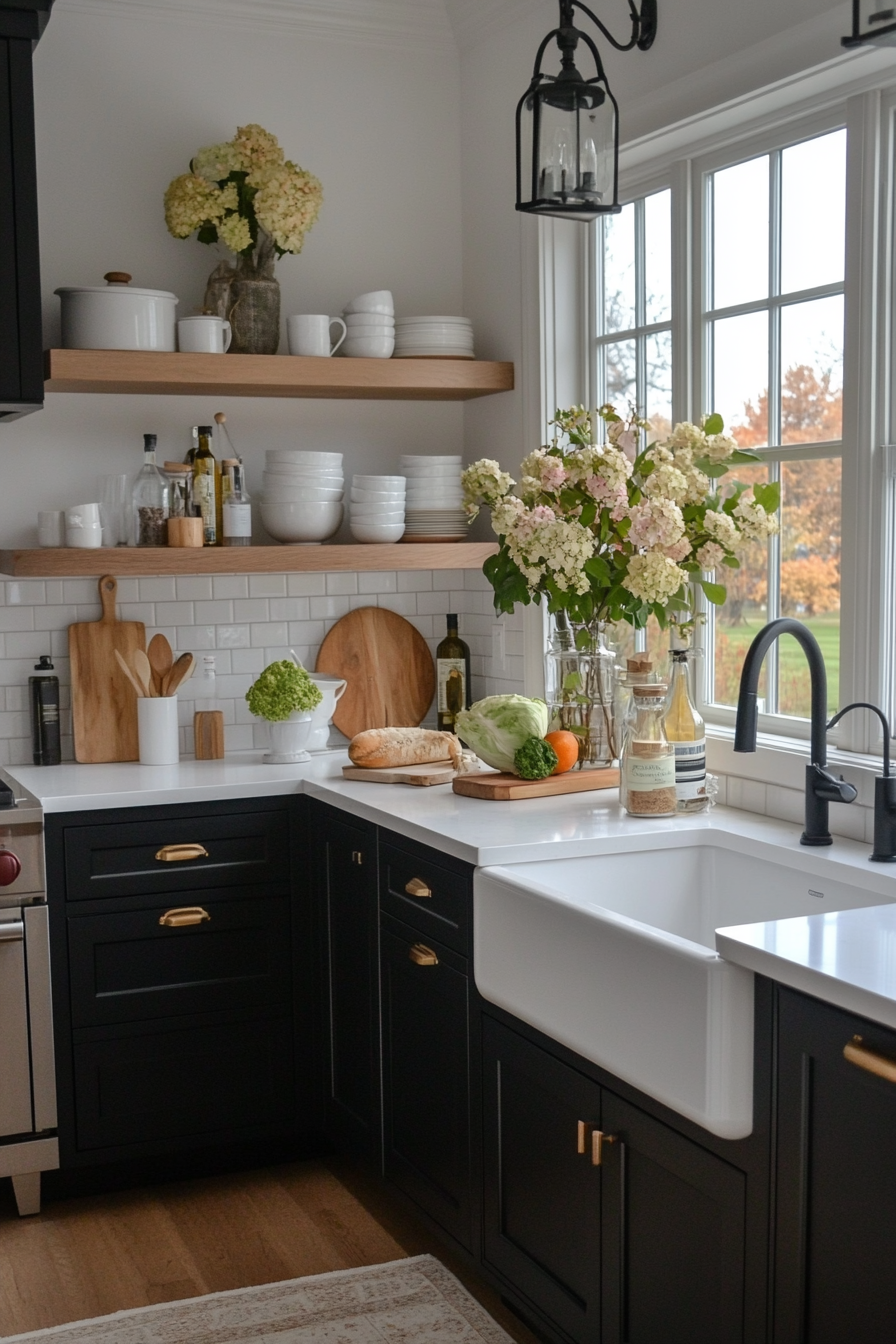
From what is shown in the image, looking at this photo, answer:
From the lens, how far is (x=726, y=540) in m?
2.96

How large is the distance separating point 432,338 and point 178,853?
1597mm

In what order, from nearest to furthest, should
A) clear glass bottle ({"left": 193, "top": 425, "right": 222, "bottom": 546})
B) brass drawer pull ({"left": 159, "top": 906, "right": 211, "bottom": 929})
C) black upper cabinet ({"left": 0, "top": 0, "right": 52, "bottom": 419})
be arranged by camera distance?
black upper cabinet ({"left": 0, "top": 0, "right": 52, "bottom": 419})
brass drawer pull ({"left": 159, "top": 906, "right": 211, "bottom": 929})
clear glass bottle ({"left": 193, "top": 425, "right": 222, "bottom": 546})

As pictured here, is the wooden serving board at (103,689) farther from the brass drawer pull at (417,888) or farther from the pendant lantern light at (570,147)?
the pendant lantern light at (570,147)

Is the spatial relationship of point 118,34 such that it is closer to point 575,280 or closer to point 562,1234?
point 575,280

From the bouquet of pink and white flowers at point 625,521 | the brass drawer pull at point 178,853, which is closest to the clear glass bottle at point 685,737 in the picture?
the bouquet of pink and white flowers at point 625,521

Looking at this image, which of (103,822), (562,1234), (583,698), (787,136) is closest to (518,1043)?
(562,1234)

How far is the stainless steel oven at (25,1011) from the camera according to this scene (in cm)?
324

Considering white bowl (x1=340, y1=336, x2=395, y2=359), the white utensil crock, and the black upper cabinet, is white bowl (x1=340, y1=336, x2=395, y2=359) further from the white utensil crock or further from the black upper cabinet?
the white utensil crock

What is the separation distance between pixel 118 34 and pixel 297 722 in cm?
194

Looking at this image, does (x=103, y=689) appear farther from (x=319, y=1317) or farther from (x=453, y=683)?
(x=319, y=1317)

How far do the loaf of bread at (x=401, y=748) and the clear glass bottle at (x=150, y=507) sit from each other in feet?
2.62

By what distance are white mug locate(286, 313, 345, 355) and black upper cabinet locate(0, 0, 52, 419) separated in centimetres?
74

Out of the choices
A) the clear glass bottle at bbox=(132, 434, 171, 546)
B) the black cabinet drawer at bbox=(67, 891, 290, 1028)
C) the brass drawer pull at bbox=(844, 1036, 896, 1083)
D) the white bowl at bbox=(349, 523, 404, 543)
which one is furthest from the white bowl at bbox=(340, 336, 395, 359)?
the brass drawer pull at bbox=(844, 1036, 896, 1083)

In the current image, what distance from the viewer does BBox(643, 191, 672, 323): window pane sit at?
11.1 feet
